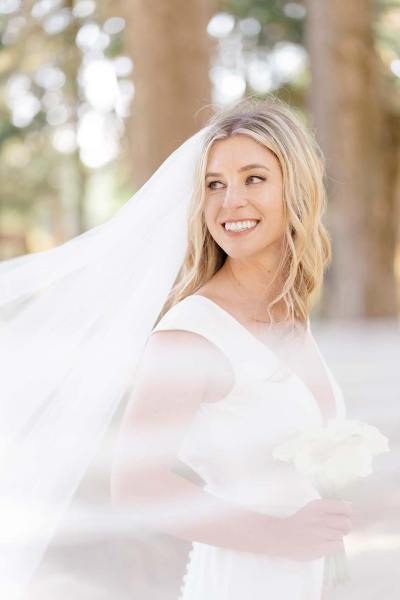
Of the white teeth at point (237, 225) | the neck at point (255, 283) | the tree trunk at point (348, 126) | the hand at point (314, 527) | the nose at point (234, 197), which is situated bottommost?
the hand at point (314, 527)

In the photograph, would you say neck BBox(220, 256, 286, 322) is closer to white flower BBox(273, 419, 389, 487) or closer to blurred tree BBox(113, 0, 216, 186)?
white flower BBox(273, 419, 389, 487)

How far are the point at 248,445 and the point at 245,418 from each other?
0.23 ft

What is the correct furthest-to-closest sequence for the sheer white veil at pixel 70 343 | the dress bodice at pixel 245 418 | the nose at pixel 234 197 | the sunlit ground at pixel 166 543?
the sunlit ground at pixel 166 543
the sheer white veil at pixel 70 343
the nose at pixel 234 197
the dress bodice at pixel 245 418

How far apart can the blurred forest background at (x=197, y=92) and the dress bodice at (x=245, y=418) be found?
153 cm

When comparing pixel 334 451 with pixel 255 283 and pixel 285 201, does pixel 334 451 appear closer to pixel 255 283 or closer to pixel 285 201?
pixel 255 283

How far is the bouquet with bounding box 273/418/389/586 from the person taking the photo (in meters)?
1.87

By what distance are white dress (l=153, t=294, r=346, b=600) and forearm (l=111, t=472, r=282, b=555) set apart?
110mm

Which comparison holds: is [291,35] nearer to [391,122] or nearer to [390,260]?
[391,122]

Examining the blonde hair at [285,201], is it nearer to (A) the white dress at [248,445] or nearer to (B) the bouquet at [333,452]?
(A) the white dress at [248,445]

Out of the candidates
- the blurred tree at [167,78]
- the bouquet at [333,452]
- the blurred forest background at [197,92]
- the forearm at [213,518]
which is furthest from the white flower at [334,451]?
the blurred tree at [167,78]

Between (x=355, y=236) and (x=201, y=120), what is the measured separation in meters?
6.33

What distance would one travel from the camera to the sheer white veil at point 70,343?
2.21 metres

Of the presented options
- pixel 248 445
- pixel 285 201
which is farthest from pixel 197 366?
pixel 285 201

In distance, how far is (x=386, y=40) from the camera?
15508 millimetres
